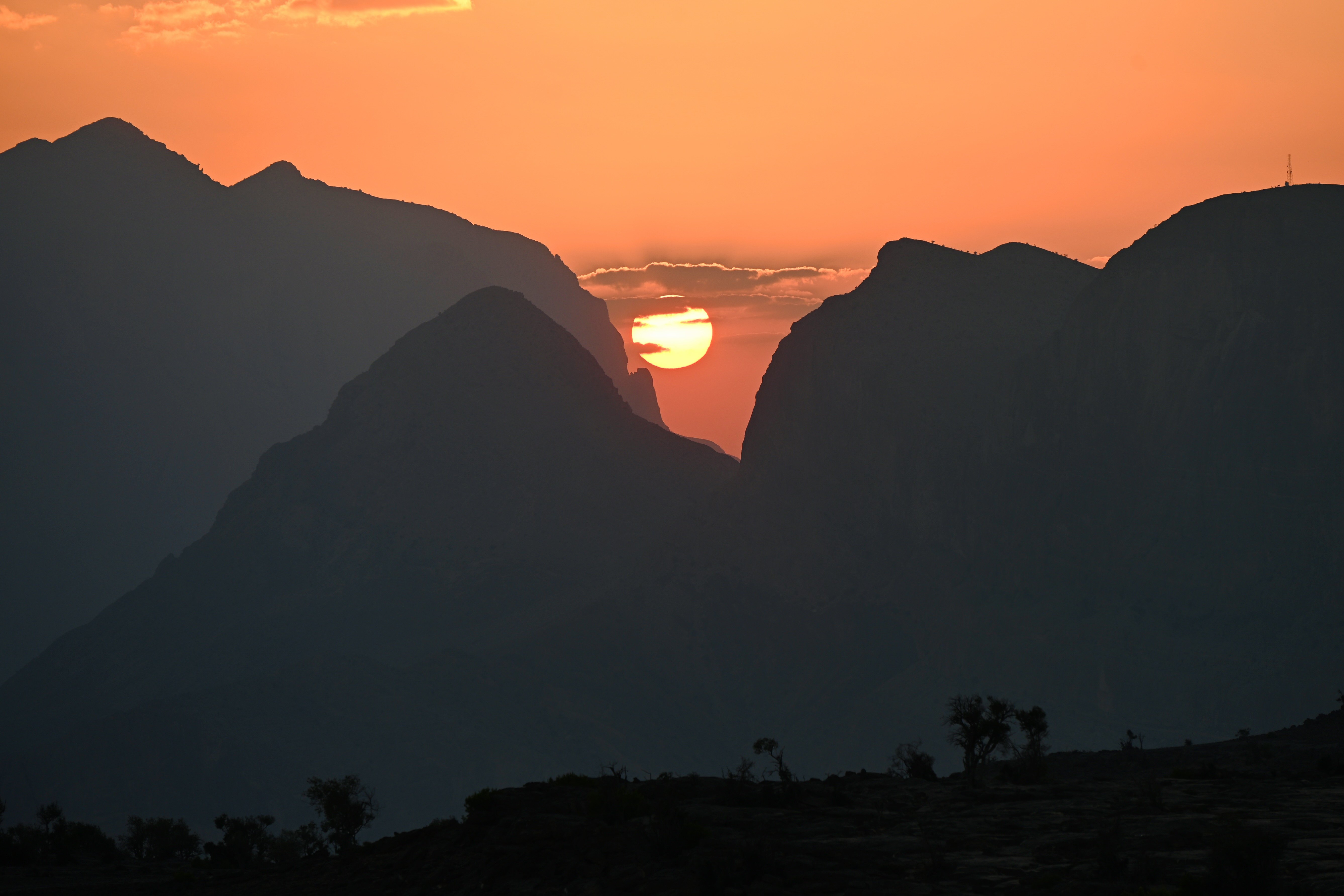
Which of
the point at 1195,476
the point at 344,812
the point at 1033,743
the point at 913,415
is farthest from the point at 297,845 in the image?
the point at 913,415

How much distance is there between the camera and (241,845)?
60.4 m

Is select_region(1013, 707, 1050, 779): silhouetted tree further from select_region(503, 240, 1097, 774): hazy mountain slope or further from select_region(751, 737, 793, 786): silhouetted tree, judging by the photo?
select_region(503, 240, 1097, 774): hazy mountain slope

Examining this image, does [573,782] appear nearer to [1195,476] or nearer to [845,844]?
[845,844]

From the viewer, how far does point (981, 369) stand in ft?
620

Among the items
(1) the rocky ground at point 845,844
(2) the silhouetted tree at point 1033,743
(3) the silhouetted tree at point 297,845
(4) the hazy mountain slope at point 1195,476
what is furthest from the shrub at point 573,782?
(4) the hazy mountain slope at point 1195,476

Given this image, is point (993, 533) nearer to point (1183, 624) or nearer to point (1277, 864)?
point (1183, 624)

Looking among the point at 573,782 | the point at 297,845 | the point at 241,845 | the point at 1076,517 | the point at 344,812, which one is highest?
the point at 1076,517

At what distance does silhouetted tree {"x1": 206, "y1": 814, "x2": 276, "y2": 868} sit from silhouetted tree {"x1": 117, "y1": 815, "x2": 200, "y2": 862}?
7.72ft

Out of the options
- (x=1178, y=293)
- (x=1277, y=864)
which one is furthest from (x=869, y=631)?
(x=1277, y=864)

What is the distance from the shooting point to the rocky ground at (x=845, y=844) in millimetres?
28484

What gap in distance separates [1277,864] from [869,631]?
6423 inches

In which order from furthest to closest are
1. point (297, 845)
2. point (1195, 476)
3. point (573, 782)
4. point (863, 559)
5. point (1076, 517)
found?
point (863, 559), point (1076, 517), point (1195, 476), point (297, 845), point (573, 782)

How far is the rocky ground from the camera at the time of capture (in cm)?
2848

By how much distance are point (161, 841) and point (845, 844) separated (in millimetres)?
57822
